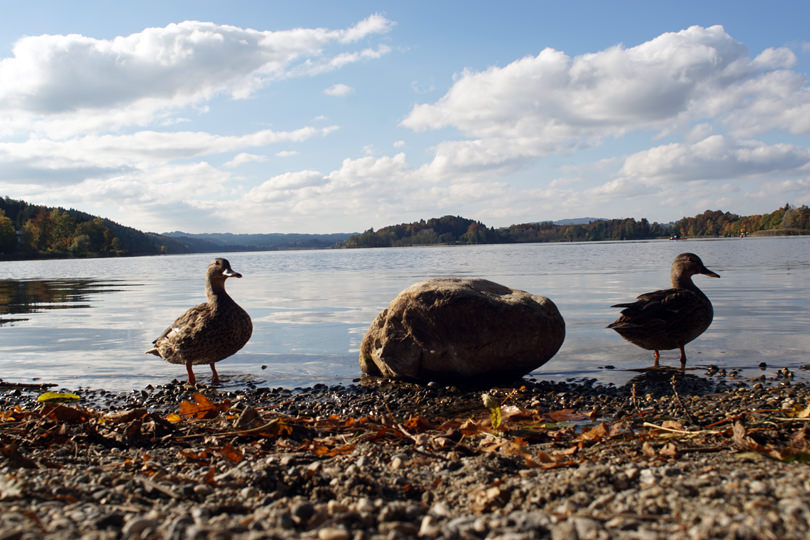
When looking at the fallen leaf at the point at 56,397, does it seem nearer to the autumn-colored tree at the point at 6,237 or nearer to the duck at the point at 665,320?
the duck at the point at 665,320

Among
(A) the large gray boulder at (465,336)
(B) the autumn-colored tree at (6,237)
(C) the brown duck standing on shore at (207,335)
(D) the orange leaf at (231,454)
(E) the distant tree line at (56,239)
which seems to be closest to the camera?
(D) the orange leaf at (231,454)

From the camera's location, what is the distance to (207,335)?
868 cm

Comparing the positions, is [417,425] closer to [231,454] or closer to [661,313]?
[231,454]

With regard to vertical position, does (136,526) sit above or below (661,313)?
below

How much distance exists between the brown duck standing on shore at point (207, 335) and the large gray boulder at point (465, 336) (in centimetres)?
239

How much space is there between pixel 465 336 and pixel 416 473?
4364 millimetres

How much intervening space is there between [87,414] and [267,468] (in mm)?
3038

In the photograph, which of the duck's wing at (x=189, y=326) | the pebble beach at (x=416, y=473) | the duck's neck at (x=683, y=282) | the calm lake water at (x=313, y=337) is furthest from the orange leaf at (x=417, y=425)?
the duck's neck at (x=683, y=282)

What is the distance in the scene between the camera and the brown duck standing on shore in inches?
342

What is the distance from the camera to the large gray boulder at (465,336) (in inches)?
319

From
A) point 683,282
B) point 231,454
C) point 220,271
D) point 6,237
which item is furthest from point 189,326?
point 6,237

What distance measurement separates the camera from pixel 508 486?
3264mm

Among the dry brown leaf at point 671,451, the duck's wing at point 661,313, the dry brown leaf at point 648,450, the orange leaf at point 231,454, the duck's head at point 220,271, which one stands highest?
the duck's head at point 220,271

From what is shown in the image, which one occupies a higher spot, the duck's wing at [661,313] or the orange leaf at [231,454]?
the duck's wing at [661,313]
